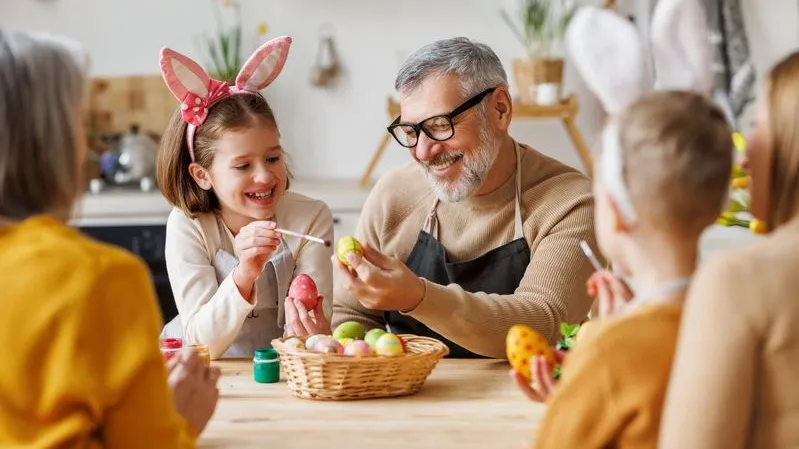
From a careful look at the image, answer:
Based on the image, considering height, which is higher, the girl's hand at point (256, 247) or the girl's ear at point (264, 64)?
the girl's ear at point (264, 64)

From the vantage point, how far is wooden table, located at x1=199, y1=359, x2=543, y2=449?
1.63 meters

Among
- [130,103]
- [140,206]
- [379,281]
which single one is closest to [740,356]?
[379,281]

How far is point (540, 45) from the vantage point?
4.54m

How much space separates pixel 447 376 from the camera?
2059 millimetres

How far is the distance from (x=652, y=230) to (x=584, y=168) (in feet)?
11.1

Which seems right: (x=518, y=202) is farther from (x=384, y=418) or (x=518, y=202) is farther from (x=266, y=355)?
(x=384, y=418)

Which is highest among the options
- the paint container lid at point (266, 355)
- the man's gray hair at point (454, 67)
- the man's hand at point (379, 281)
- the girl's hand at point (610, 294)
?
the man's gray hair at point (454, 67)

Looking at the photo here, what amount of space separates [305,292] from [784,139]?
1185 millimetres

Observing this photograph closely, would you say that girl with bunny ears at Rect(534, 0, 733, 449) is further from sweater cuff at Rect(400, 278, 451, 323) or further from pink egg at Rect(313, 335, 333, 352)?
sweater cuff at Rect(400, 278, 451, 323)

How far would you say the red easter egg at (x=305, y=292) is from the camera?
7.32ft

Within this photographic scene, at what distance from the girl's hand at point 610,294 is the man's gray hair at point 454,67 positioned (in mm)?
1050

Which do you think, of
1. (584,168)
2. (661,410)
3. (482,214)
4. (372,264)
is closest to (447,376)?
(372,264)

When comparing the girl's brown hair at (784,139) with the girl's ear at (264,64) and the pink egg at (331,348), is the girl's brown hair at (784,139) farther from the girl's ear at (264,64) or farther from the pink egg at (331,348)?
the girl's ear at (264,64)

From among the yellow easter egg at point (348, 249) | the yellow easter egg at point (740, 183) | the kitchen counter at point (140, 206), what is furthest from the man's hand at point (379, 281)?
the kitchen counter at point (140, 206)
